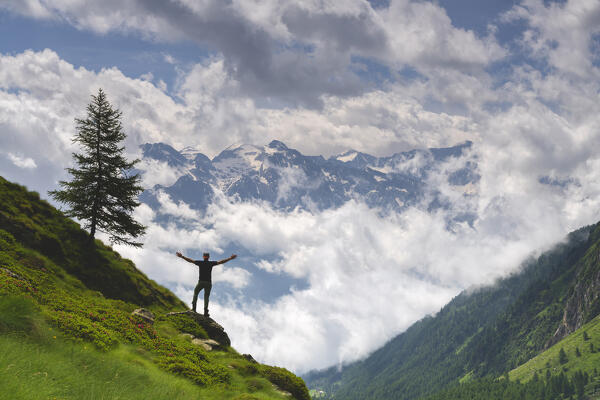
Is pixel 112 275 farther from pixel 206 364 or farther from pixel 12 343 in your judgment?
pixel 12 343

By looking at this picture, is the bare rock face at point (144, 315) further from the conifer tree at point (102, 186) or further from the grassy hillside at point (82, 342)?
the conifer tree at point (102, 186)

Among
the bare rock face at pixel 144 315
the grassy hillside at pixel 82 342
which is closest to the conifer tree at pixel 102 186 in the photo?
the grassy hillside at pixel 82 342

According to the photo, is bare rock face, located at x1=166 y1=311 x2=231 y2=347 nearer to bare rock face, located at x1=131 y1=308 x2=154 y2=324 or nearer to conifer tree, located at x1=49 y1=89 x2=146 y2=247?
bare rock face, located at x1=131 y1=308 x2=154 y2=324

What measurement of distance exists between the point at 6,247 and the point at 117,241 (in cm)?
1326

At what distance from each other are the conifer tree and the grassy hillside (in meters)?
3.55

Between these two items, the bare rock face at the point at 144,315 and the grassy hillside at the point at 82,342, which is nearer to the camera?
the grassy hillside at the point at 82,342

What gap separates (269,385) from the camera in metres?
16.2

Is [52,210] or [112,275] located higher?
[52,210]

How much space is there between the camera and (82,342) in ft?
39.1

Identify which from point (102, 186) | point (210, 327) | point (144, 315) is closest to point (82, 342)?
point (144, 315)

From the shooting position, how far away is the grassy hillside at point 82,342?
9.70m

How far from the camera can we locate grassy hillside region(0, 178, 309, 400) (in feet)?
31.8

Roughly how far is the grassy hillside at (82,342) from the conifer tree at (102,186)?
3553mm

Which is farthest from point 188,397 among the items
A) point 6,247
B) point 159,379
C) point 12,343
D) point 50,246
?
point 50,246
